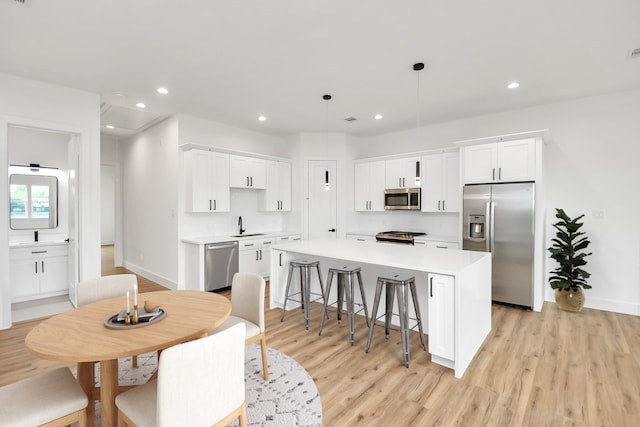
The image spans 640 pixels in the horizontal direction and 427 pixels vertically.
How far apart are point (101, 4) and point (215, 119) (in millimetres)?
3067

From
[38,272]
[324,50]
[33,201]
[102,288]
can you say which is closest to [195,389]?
[102,288]

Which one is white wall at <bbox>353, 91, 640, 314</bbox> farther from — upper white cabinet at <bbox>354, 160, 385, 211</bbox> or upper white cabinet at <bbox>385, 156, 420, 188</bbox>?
upper white cabinet at <bbox>354, 160, 385, 211</bbox>

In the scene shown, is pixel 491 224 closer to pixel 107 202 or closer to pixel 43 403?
pixel 43 403

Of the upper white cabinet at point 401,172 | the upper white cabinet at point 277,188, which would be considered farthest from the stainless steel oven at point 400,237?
the upper white cabinet at point 277,188

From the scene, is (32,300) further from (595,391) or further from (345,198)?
(595,391)

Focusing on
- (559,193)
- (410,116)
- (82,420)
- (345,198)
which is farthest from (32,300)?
(559,193)

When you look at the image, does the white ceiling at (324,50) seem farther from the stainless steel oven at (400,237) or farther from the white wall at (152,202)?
the stainless steel oven at (400,237)

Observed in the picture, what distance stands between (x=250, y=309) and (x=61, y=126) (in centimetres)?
350

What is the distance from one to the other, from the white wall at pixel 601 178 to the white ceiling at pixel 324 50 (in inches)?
11.2

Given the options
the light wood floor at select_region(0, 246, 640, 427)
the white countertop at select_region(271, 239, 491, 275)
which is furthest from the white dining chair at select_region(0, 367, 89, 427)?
the white countertop at select_region(271, 239, 491, 275)

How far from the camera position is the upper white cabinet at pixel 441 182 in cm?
518

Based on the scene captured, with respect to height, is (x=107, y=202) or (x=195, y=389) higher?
(x=107, y=202)

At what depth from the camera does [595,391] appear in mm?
2375

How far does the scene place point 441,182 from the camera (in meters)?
5.32
